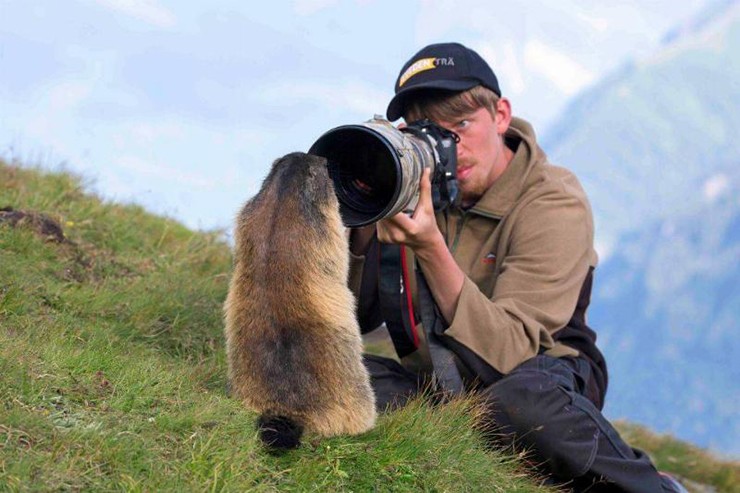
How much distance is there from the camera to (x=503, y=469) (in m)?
4.05

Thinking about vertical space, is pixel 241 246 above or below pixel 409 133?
below

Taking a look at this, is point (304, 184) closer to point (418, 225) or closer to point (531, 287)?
point (418, 225)

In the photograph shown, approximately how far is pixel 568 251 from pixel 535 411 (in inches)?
36.3

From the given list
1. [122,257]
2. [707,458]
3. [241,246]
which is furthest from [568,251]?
[707,458]

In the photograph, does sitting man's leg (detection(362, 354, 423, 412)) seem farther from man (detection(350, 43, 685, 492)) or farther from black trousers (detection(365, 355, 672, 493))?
black trousers (detection(365, 355, 672, 493))

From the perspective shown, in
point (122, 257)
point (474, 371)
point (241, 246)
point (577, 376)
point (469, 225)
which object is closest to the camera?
point (241, 246)

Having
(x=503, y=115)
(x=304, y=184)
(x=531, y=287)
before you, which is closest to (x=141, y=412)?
(x=304, y=184)

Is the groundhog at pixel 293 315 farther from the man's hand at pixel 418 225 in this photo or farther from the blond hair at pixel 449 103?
the blond hair at pixel 449 103

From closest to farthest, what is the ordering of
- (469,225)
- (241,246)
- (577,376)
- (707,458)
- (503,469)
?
(241,246) → (503,469) → (577,376) → (469,225) → (707,458)

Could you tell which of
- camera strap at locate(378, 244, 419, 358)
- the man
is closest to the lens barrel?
the man

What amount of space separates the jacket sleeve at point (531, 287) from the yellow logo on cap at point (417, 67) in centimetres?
87

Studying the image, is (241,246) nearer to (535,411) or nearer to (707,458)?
(535,411)

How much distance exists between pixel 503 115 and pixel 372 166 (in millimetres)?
1248

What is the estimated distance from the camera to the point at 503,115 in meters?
5.04
